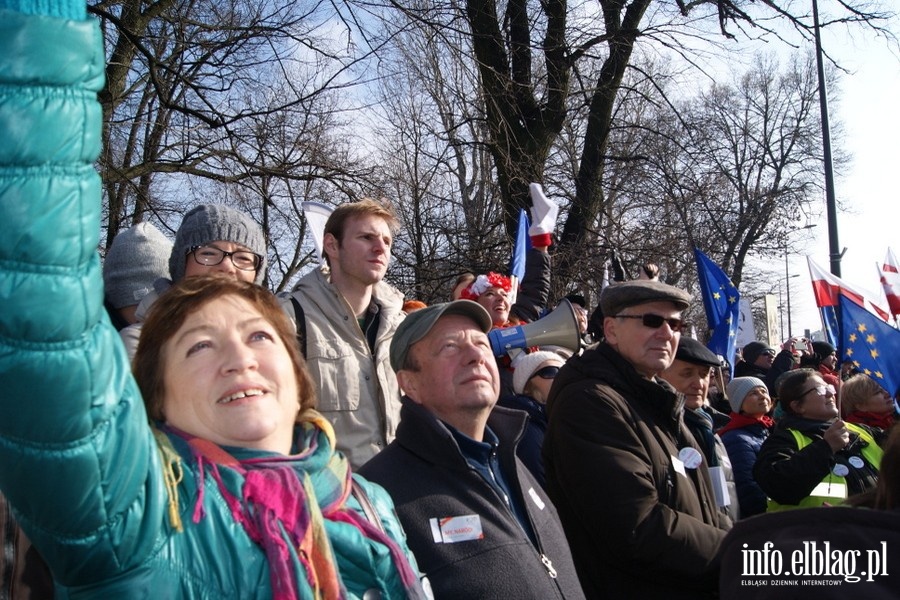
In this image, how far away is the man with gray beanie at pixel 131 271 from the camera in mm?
3422

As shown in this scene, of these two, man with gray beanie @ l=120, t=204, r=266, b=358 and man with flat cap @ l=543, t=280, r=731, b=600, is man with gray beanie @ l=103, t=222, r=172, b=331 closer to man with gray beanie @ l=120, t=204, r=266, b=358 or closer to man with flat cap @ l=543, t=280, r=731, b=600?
man with gray beanie @ l=120, t=204, r=266, b=358

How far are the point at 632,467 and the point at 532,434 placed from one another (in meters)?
0.81

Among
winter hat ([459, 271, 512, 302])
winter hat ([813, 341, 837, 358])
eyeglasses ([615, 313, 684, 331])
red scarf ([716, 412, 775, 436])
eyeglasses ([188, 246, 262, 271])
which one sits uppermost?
eyeglasses ([188, 246, 262, 271])

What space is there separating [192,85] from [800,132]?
2348 centimetres

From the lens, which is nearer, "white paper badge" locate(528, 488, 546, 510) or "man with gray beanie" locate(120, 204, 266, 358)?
"white paper badge" locate(528, 488, 546, 510)

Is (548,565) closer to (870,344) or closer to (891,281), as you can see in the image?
(870,344)

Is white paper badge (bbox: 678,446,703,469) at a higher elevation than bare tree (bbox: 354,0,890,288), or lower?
lower

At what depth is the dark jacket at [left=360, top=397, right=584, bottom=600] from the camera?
2.31 metres

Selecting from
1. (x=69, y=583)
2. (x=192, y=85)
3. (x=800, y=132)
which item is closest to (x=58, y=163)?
(x=69, y=583)

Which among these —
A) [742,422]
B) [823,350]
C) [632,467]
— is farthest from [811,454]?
[823,350]

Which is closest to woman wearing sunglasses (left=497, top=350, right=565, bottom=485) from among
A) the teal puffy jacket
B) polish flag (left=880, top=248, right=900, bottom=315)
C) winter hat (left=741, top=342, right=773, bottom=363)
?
the teal puffy jacket

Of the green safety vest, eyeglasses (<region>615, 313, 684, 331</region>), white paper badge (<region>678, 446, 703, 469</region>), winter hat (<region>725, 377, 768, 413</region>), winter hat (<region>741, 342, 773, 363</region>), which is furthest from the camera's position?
winter hat (<region>741, 342, 773, 363</region>)

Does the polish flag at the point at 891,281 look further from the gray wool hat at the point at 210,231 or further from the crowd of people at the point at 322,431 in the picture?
the gray wool hat at the point at 210,231

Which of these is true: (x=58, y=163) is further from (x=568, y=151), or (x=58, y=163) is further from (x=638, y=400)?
(x=568, y=151)
